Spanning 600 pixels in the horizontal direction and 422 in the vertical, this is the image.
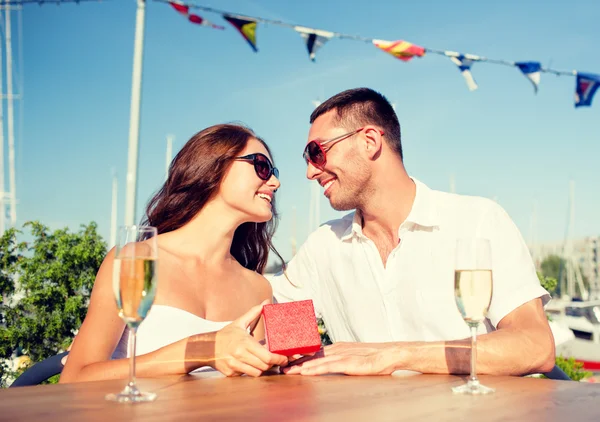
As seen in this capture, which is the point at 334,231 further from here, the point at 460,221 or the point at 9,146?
the point at 9,146

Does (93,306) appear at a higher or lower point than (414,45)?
lower

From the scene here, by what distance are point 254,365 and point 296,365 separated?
176 millimetres

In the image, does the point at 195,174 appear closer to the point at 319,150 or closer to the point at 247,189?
the point at 247,189

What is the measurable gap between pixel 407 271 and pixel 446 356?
122 centimetres

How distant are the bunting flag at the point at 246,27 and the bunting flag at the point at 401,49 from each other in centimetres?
188

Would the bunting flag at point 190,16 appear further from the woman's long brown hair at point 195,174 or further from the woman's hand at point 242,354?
the woman's hand at point 242,354

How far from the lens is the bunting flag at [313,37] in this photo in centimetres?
871

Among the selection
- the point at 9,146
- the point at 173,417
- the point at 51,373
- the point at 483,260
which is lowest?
the point at 51,373

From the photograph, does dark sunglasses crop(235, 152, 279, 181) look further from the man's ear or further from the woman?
the man's ear

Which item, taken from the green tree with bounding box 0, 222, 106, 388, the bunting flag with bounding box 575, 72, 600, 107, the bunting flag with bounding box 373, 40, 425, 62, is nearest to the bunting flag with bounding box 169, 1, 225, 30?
the bunting flag with bounding box 373, 40, 425, 62

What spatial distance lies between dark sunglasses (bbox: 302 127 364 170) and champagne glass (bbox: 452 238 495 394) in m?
2.18

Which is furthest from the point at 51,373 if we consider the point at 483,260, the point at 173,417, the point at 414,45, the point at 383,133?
the point at 414,45

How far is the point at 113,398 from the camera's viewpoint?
4.84 feet

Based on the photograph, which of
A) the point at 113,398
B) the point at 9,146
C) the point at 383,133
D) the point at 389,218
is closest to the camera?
the point at 113,398
